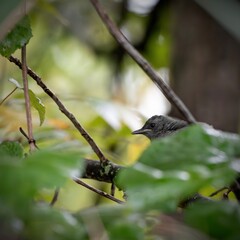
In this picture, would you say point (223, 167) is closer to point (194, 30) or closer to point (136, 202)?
point (136, 202)

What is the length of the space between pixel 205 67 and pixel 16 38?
2350 mm

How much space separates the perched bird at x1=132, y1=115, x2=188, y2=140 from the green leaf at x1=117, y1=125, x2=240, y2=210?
1.95 metres

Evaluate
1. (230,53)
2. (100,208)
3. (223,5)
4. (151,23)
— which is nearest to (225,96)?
(230,53)

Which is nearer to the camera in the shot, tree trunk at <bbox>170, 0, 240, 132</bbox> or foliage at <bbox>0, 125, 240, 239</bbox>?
foliage at <bbox>0, 125, 240, 239</bbox>

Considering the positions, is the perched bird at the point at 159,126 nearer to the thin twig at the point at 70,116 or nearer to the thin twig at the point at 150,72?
the thin twig at the point at 150,72

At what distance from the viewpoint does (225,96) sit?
3525 millimetres

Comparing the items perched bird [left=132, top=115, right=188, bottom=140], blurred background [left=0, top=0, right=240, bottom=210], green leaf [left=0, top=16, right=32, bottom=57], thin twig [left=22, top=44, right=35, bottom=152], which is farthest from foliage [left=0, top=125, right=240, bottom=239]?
perched bird [left=132, top=115, right=188, bottom=140]

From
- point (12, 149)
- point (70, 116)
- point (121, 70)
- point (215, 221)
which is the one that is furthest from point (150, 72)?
point (121, 70)

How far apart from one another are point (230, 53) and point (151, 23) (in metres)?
1.03

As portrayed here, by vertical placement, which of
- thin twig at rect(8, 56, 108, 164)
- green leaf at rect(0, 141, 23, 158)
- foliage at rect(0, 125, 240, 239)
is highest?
thin twig at rect(8, 56, 108, 164)

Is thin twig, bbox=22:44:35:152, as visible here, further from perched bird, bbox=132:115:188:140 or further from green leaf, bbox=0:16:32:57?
perched bird, bbox=132:115:188:140

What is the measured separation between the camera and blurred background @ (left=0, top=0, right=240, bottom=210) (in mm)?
2834

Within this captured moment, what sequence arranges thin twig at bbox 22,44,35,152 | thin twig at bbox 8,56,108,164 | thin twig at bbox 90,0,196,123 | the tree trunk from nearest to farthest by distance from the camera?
thin twig at bbox 22,44,35,152
thin twig at bbox 8,56,108,164
thin twig at bbox 90,0,196,123
the tree trunk

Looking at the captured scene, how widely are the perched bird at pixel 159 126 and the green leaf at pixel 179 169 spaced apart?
1.95m
